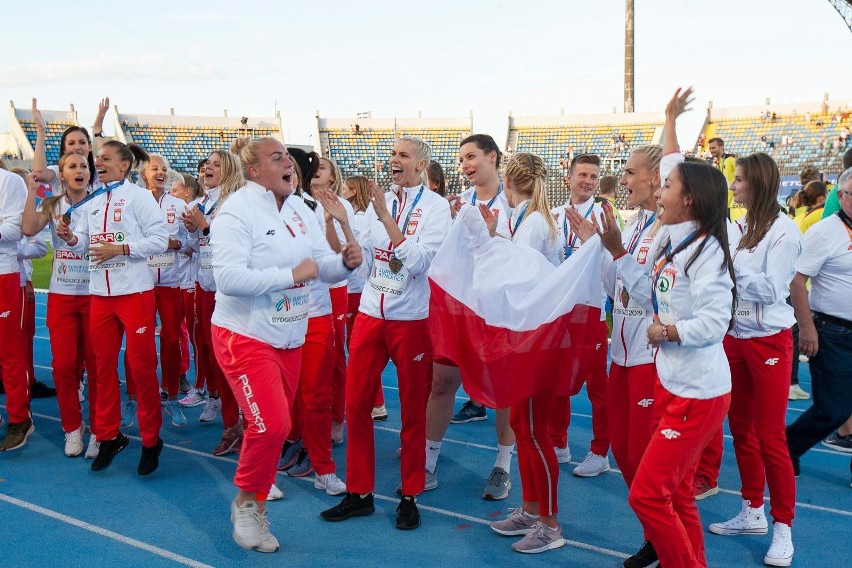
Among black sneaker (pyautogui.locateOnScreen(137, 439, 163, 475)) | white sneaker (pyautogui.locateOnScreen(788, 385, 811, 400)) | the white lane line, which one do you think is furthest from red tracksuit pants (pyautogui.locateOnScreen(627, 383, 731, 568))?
white sneaker (pyautogui.locateOnScreen(788, 385, 811, 400))

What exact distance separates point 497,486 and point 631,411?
1298 mm

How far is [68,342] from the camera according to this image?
5.30 m

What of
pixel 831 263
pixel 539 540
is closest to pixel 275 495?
pixel 539 540

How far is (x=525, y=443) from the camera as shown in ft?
12.7

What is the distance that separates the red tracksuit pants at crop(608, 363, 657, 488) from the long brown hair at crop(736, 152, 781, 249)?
966mm

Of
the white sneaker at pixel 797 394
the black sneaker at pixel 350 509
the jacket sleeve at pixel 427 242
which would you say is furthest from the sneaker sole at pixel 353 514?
the white sneaker at pixel 797 394

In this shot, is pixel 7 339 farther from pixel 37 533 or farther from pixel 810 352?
pixel 810 352

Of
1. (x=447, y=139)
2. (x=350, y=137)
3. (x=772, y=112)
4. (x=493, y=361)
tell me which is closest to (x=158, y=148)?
(x=350, y=137)

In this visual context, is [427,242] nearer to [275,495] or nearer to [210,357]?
[275,495]

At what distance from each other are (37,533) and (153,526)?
0.62 m

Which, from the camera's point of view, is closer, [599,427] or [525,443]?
[525,443]

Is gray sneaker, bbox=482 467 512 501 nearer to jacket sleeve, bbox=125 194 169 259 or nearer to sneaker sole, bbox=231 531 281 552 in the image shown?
sneaker sole, bbox=231 531 281 552

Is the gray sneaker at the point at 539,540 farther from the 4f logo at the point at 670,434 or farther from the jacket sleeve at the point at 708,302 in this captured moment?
the jacket sleeve at the point at 708,302

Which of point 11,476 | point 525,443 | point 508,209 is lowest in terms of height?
point 11,476
